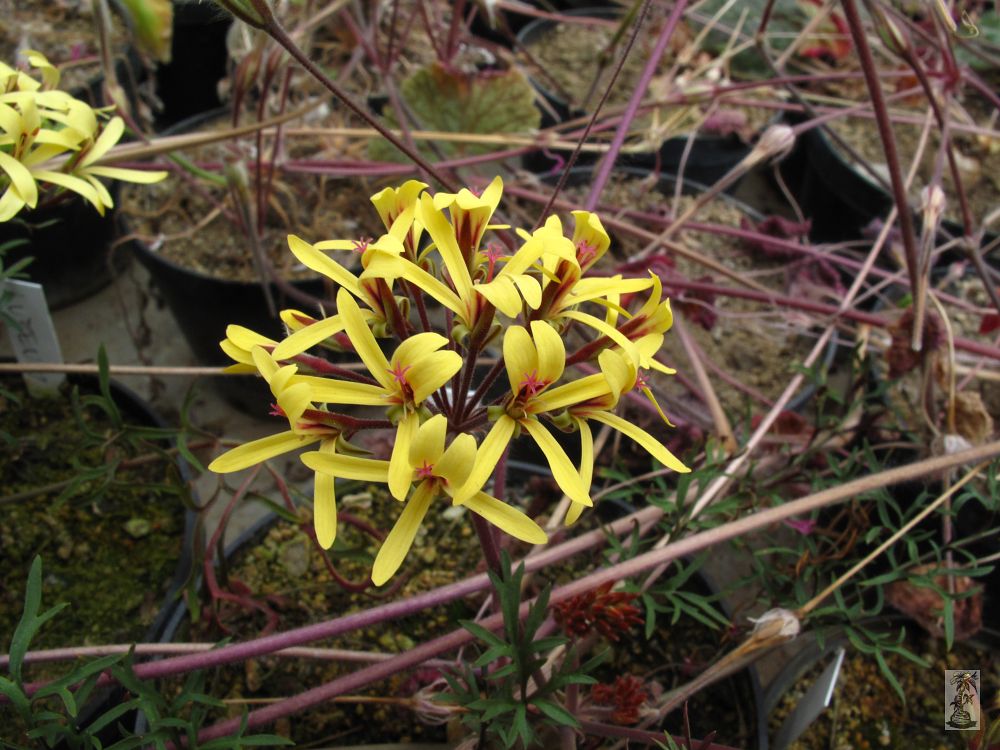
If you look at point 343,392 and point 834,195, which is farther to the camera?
point 834,195

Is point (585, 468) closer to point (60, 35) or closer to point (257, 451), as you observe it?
point (257, 451)

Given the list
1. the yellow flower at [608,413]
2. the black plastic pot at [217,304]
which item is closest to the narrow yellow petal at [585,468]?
the yellow flower at [608,413]

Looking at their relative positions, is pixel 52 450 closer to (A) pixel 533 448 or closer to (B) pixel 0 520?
(B) pixel 0 520

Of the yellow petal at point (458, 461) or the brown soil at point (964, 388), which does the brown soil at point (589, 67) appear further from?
the yellow petal at point (458, 461)

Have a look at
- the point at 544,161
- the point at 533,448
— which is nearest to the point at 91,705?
the point at 533,448

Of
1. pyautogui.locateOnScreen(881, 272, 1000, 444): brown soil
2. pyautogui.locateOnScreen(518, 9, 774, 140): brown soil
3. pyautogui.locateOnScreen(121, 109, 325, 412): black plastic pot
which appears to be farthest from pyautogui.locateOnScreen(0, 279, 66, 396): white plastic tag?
pyautogui.locateOnScreen(518, 9, 774, 140): brown soil

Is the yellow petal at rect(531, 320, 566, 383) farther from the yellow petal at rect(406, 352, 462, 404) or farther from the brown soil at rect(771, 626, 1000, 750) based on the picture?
the brown soil at rect(771, 626, 1000, 750)

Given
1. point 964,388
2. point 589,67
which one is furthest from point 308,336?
point 589,67
